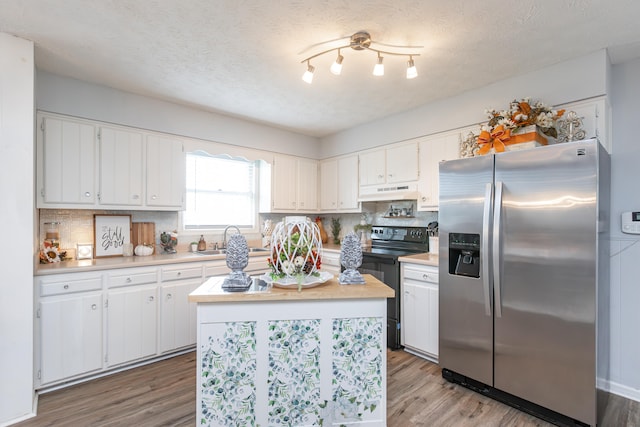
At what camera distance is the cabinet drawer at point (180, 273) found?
288cm

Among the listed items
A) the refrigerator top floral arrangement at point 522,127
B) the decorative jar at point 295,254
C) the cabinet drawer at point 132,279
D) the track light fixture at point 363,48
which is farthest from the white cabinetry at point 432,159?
the cabinet drawer at point 132,279

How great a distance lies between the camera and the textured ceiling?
178cm

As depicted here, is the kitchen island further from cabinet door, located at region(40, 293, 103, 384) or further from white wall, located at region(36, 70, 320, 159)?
white wall, located at region(36, 70, 320, 159)

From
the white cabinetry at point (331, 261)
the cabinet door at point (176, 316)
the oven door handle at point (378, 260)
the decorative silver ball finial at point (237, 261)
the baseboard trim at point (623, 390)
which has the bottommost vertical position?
the baseboard trim at point (623, 390)

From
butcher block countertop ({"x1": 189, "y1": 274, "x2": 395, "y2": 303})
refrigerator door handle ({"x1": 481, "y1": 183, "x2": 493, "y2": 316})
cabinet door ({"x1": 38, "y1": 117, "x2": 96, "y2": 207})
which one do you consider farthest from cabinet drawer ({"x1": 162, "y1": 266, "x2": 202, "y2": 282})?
refrigerator door handle ({"x1": 481, "y1": 183, "x2": 493, "y2": 316})

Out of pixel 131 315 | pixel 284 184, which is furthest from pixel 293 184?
pixel 131 315

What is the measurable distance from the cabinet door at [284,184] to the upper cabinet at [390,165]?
968 millimetres

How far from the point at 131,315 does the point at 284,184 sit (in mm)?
2312

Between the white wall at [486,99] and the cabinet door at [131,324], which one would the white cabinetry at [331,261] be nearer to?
the white wall at [486,99]

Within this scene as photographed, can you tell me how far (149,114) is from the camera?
3121 mm

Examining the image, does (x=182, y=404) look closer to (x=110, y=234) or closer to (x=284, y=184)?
(x=110, y=234)

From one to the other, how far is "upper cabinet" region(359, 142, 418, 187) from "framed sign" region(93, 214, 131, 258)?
8.89ft

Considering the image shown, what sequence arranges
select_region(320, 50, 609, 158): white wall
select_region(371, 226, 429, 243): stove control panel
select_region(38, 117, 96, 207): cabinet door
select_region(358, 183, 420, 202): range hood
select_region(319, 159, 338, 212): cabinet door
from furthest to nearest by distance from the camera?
select_region(319, 159, 338, 212): cabinet door < select_region(371, 226, 429, 243): stove control panel < select_region(358, 183, 420, 202): range hood < select_region(38, 117, 96, 207): cabinet door < select_region(320, 50, 609, 158): white wall

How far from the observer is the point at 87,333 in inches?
97.3
